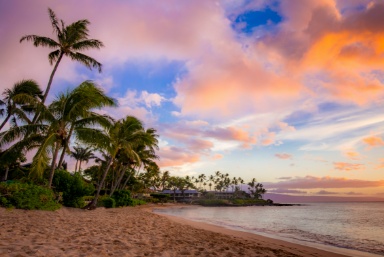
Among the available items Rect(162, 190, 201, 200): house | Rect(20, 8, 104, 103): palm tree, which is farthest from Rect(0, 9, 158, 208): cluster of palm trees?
Rect(162, 190, 201, 200): house

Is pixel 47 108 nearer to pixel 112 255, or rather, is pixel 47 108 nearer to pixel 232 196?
pixel 112 255

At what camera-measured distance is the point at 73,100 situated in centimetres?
1669

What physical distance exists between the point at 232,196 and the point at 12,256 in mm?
131668

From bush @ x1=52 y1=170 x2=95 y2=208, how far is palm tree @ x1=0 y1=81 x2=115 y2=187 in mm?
2598

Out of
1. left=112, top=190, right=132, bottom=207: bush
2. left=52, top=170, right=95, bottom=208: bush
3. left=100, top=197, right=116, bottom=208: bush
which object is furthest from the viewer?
left=112, top=190, right=132, bottom=207: bush

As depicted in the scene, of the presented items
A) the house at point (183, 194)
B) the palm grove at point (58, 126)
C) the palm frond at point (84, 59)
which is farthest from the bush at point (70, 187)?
the house at point (183, 194)

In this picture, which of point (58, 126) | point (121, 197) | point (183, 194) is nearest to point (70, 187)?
point (58, 126)

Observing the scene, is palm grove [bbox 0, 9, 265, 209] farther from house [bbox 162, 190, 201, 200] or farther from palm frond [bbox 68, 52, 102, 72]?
house [bbox 162, 190, 201, 200]

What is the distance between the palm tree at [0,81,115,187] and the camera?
1623cm

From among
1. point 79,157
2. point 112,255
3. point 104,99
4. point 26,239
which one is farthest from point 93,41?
point 79,157

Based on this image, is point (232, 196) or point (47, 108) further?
point (232, 196)

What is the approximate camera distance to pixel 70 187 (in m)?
19.2

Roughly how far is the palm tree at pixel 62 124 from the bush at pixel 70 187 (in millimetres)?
2598

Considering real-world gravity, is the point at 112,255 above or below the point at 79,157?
below
